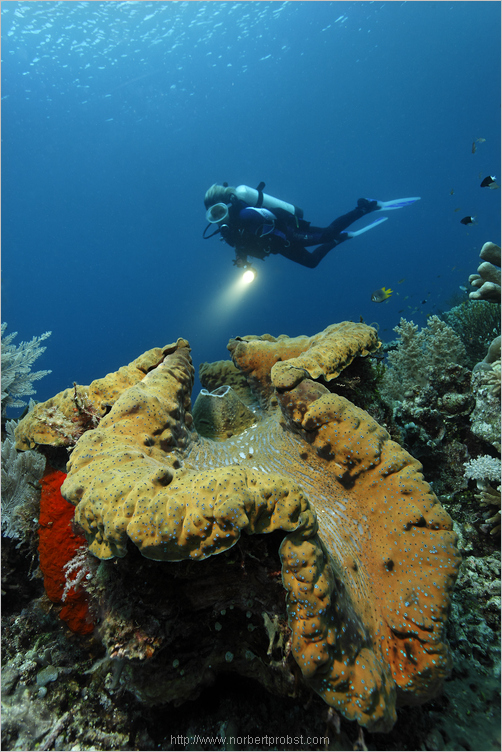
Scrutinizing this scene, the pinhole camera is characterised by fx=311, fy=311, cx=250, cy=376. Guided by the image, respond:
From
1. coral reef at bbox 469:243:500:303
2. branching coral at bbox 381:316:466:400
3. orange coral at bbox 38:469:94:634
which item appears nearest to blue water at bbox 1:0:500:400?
coral reef at bbox 469:243:500:303

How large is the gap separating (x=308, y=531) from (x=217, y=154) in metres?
97.1

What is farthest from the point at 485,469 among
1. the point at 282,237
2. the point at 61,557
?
the point at 282,237

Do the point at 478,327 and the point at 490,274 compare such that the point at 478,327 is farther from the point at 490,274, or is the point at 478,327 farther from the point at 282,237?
the point at 282,237

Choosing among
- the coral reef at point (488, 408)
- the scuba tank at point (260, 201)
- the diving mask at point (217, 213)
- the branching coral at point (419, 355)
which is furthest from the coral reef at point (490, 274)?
the scuba tank at point (260, 201)

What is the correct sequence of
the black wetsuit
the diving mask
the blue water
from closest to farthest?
the diving mask → the black wetsuit → the blue water

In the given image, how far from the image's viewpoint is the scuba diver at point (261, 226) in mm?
10836

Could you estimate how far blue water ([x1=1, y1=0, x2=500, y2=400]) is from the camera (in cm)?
4625

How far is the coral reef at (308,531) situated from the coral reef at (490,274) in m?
2.99

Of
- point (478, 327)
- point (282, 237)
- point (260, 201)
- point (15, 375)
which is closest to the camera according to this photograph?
point (15, 375)

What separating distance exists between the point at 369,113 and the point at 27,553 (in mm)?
105600

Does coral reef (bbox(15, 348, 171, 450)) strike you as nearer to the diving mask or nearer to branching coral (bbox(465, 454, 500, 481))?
branching coral (bbox(465, 454, 500, 481))

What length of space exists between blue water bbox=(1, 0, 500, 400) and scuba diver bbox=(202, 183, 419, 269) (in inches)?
1574

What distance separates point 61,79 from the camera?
4659 centimetres

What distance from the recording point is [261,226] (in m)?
10.7
